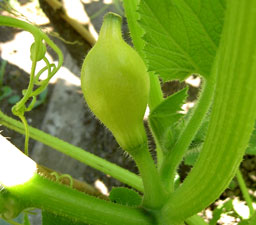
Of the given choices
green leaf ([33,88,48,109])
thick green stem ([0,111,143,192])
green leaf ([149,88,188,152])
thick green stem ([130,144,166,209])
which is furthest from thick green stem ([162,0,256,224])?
green leaf ([33,88,48,109])

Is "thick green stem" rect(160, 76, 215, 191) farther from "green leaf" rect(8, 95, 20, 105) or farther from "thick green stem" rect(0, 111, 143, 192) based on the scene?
"green leaf" rect(8, 95, 20, 105)

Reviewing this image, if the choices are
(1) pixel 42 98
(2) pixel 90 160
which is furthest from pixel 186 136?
(1) pixel 42 98

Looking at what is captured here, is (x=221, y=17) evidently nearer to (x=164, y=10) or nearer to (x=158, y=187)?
(x=164, y=10)

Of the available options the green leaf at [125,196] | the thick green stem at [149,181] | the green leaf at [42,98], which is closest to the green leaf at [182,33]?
the thick green stem at [149,181]

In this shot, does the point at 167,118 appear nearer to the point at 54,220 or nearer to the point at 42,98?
the point at 54,220

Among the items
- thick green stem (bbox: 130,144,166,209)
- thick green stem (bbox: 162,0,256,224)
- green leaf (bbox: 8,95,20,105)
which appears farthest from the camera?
green leaf (bbox: 8,95,20,105)
